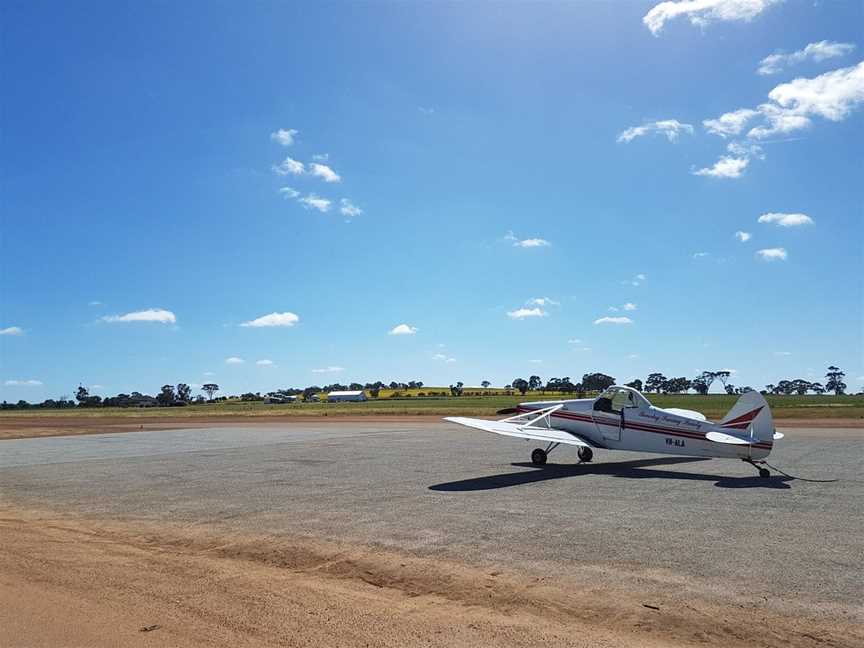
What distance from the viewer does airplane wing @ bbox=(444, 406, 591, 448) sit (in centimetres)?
1656

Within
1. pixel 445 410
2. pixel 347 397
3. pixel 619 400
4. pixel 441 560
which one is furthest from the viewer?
pixel 347 397

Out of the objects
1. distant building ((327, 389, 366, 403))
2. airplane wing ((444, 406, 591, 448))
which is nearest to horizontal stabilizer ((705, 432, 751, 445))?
airplane wing ((444, 406, 591, 448))

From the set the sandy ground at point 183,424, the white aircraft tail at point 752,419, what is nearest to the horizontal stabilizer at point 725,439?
the white aircraft tail at point 752,419

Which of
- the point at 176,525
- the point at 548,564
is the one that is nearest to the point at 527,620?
the point at 548,564

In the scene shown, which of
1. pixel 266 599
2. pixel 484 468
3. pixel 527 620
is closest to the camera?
pixel 527 620

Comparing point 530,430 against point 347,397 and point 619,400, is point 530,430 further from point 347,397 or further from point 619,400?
point 347,397

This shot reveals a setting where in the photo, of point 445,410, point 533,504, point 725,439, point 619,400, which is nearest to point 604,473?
point 619,400

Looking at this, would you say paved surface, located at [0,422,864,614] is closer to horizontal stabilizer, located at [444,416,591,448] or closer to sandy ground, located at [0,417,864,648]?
sandy ground, located at [0,417,864,648]

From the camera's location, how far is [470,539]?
8.55 meters

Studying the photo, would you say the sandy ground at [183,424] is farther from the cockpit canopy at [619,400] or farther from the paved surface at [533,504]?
the cockpit canopy at [619,400]

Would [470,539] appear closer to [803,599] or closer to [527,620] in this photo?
[527,620]

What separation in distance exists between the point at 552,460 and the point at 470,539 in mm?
10547

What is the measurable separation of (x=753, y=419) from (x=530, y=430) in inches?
228

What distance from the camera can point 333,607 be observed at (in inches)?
236
